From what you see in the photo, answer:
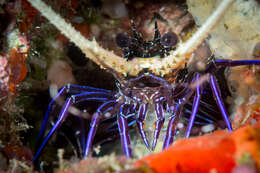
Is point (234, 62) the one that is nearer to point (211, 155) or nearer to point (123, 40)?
point (123, 40)

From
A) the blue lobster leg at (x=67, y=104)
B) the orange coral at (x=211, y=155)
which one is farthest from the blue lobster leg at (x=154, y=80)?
the orange coral at (x=211, y=155)

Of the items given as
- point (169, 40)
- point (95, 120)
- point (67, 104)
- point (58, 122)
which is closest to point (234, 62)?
point (169, 40)

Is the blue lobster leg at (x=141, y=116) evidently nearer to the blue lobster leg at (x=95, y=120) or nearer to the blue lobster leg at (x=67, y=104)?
the blue lobster leg at (x=95, y=120)

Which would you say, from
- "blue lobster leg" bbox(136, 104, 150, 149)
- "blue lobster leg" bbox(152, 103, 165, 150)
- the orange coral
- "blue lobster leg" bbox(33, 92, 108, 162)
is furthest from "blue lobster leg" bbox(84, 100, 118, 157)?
the orange coral

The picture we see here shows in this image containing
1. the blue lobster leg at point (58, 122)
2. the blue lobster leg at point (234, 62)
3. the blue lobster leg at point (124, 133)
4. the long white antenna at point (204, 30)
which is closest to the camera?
the long white antenna at point (204, 30)

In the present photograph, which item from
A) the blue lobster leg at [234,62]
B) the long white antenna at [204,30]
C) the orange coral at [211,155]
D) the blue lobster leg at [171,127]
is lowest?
the blue lobster leg at [171,127]

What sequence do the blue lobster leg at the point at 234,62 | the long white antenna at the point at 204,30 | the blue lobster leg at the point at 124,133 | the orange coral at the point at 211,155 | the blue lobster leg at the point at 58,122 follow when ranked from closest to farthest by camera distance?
the orange coral at the point at 211,155 → the long white antenna at the point at 204,30 → the blue lobster leg at the point at 124,133 → the blue lobster leg at the point at 234,62 → the blue lobster leg at the point at 58,122
